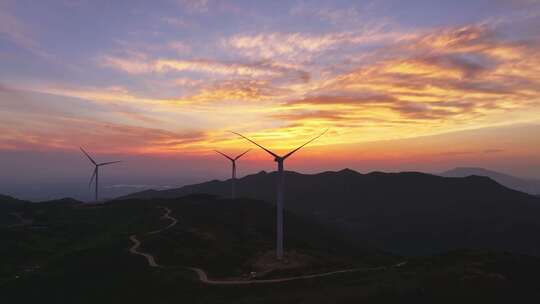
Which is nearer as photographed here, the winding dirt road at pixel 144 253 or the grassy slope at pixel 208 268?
the grassy slope at pixel 208 268

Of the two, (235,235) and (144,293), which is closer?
(144,293)

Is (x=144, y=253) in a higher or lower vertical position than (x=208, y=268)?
Result: higher

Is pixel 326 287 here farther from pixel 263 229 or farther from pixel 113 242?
pixel 263 229

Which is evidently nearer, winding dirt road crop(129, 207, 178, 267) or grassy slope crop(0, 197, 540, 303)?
grassy slope crop(0, 197, 540, 303)

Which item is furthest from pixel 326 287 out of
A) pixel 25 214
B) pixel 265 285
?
pixel 25 214

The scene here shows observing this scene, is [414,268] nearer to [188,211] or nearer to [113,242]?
[113,242]

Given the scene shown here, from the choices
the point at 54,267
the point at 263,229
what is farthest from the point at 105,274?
the point at 263,229

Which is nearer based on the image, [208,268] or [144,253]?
[208,268]

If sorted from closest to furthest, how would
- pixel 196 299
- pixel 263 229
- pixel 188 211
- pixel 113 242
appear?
pixel 196 299, pixel 113 242, pixel 263 229, pixel 188 211

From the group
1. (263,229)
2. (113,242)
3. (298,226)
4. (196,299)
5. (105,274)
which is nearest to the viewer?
(196,299)
